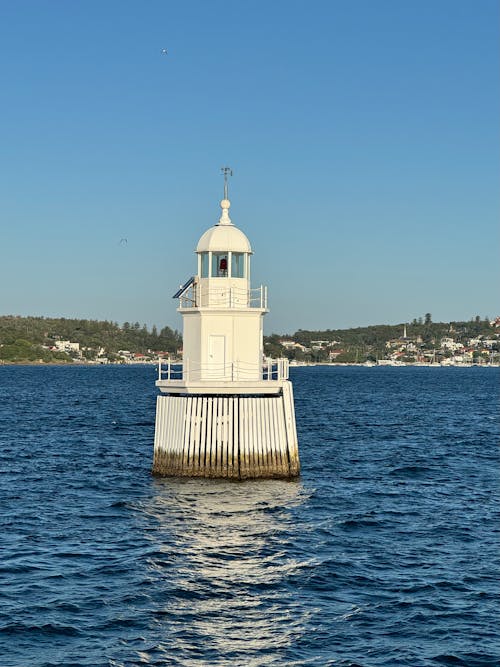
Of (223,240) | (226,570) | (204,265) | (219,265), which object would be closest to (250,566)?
(226,570)

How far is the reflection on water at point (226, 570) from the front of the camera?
16516 mm

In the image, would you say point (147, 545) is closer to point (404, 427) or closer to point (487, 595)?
point (487, 595)

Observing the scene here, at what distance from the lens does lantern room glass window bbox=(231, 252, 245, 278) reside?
107 feet

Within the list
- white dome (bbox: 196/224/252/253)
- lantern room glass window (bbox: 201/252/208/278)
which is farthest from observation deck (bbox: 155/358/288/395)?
white dome (bbox: 196/224/252/253)

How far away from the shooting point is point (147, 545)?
23.0 metres

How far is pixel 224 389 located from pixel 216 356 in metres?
1.94

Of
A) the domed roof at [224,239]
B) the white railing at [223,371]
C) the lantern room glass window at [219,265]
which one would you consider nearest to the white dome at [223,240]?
the domed roof at [224,239]

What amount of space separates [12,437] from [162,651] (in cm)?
3628

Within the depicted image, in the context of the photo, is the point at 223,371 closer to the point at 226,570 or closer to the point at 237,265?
the point at 237,265

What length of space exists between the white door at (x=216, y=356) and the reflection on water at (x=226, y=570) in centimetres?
397

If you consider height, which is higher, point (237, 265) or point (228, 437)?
point (237, 265)

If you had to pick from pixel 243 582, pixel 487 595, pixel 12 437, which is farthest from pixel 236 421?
pixel 12 437

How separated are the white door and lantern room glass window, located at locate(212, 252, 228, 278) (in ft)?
7.94

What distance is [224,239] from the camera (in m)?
32.7
